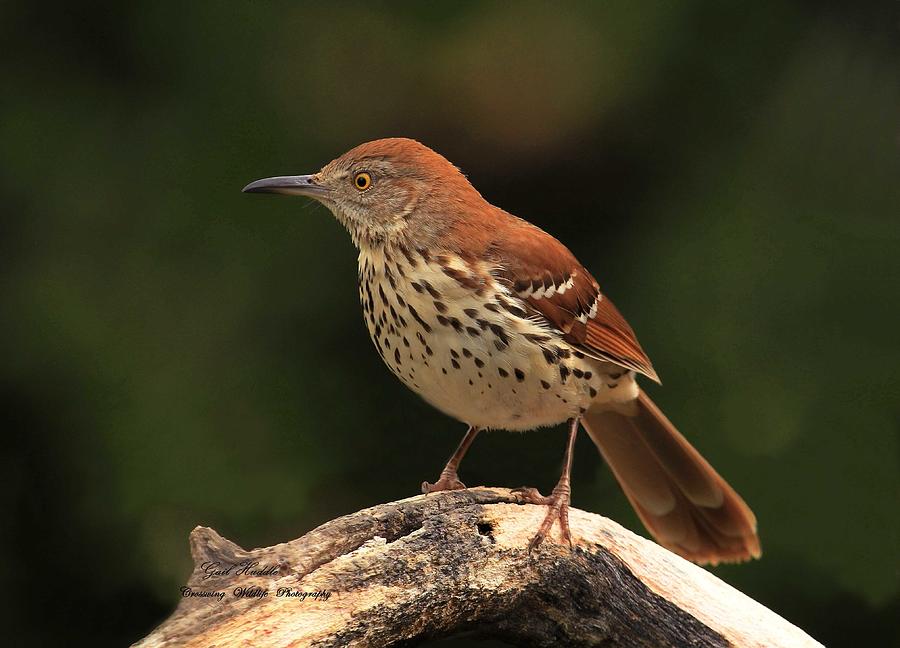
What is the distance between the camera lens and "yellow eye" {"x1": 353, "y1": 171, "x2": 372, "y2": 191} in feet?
11.1

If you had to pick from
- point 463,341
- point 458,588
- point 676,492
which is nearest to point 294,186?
point 463,341

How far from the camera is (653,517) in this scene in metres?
3.93

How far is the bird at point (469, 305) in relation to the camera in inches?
122

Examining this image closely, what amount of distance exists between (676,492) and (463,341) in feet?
4.10

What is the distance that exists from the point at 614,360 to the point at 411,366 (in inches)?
25.6

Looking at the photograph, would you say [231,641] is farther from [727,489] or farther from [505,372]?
[727,489]

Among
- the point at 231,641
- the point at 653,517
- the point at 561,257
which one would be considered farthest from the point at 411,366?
the point at 653,517

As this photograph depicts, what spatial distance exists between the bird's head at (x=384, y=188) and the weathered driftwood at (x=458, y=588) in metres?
0.79

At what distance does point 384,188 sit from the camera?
11.0ft

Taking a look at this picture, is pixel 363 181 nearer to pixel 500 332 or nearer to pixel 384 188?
pixel 384 188

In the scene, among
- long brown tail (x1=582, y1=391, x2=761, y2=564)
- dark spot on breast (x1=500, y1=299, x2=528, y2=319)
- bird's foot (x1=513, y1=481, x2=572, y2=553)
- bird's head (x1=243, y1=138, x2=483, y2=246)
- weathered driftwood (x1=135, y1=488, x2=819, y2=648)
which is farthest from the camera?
long brown tail (x1=582, y1=391, x2=761, y2=564)

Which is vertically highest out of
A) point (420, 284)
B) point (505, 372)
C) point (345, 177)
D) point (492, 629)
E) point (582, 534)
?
point (345, 177)

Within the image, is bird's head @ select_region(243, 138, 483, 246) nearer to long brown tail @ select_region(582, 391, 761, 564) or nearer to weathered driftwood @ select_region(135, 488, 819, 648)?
weathered driftwood @ select_region(135, 488, 819, 648)
